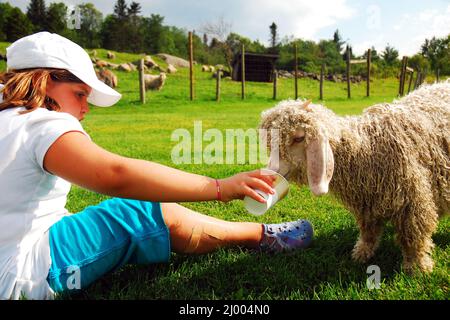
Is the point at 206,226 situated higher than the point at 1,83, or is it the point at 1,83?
the point at 1,83

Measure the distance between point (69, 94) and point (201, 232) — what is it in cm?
116

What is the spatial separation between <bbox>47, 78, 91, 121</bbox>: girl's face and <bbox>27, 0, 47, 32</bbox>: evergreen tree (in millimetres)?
58611

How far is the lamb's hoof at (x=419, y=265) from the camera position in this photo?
7.93 feet

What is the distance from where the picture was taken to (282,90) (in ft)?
85.5

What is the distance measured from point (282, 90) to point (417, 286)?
24.5 m

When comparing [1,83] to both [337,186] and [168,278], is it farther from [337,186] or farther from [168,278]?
[337,186]

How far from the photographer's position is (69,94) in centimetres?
188

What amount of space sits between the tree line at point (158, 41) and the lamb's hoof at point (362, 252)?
3864 cm

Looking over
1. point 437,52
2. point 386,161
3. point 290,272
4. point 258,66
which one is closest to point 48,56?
point 290,272

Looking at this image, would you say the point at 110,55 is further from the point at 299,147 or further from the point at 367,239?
the point at 299,147

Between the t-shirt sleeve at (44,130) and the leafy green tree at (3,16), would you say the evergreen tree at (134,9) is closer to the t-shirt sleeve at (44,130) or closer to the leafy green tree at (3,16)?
the leafy green tree at (3,16)

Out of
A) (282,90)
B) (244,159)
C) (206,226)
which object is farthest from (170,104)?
(206,226)

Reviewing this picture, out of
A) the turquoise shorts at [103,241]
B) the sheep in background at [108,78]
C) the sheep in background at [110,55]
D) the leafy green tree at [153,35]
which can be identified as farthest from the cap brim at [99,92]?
the leafy green tree at [153,35]
